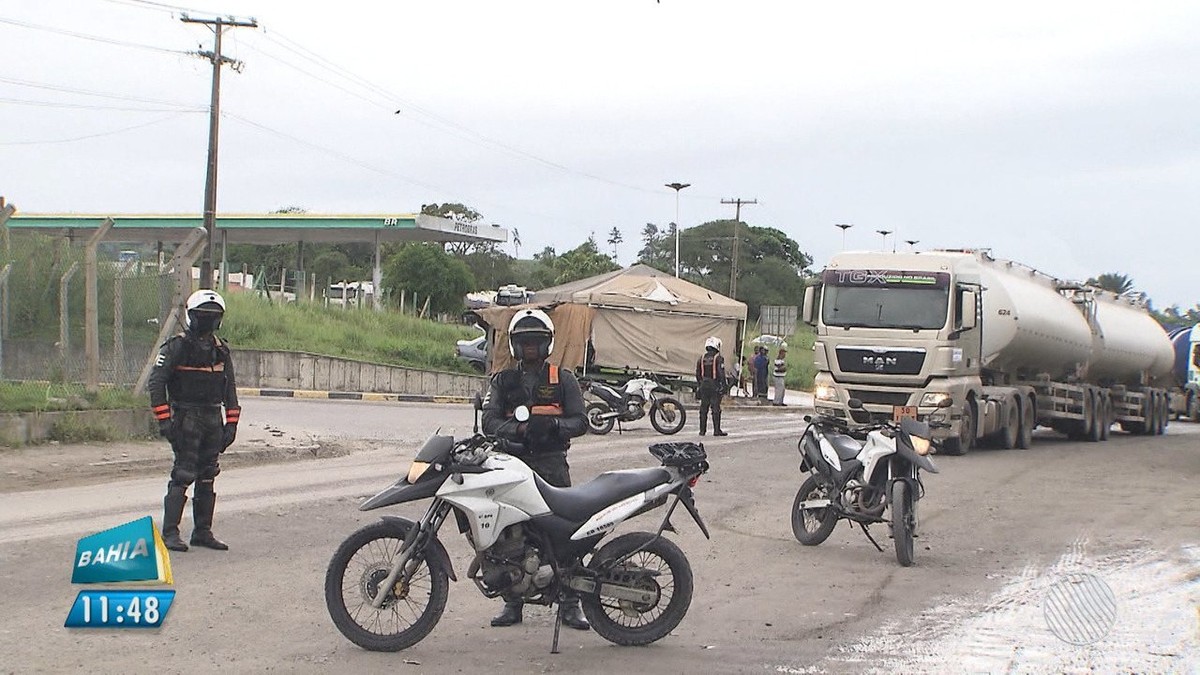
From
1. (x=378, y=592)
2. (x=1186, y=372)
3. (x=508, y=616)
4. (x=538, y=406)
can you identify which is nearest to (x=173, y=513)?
(x=508, y=616)

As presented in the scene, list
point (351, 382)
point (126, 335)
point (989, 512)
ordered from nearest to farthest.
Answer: point (989, 512) → point (126, 335) → point (351, 382)

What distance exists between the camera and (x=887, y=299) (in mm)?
19938

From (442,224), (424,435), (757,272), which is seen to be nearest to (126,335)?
(424,435)

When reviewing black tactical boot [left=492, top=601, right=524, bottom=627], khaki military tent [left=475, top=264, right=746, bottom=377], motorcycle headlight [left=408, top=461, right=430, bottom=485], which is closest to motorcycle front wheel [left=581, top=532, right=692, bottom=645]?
black tactical boot [left=492, top=601, right=524, bottom=627]

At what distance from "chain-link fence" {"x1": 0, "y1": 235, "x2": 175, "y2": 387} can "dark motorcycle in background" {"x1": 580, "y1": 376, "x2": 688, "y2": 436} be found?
7781 mm

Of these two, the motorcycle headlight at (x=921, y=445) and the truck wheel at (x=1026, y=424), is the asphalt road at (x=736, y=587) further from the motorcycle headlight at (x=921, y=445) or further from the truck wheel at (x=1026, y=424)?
the truck wheel at (x=1026, y=424)

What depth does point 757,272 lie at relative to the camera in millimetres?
79750

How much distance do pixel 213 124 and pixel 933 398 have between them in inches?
966

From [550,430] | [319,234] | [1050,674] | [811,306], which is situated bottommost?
[1050,674]

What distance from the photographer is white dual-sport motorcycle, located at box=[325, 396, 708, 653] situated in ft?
21.4

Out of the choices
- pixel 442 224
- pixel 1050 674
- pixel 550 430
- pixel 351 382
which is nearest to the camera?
pixel 1050 674

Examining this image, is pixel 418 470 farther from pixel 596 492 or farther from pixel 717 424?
pixel 717 424

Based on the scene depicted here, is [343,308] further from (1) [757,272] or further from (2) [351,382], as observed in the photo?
(1) [757,272]

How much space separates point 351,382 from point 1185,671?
3063 cm
